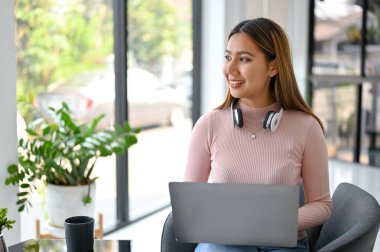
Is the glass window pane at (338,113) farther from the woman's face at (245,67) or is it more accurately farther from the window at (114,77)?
the woman's face at (245,67)

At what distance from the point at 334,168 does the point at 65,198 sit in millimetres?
2130

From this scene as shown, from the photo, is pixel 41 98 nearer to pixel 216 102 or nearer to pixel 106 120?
pixel 106 120

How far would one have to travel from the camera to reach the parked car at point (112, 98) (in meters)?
3.19

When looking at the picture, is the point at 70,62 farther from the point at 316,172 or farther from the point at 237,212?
the point at 237,212

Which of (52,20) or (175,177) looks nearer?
(52,20)

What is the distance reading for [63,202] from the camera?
109 inches

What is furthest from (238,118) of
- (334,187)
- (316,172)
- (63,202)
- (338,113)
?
(338,113)

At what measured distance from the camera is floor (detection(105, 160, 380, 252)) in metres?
3.39

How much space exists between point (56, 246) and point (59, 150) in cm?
90

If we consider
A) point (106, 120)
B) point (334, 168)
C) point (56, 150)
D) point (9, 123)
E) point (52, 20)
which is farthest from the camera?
point (334, 168)

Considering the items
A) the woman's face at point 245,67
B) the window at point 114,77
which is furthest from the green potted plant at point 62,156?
the woman's face at point 245,67

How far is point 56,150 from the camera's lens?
8.70 feet

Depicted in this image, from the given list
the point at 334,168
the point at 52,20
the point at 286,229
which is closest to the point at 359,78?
the point at 334,168

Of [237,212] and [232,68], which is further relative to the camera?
[232,68]
